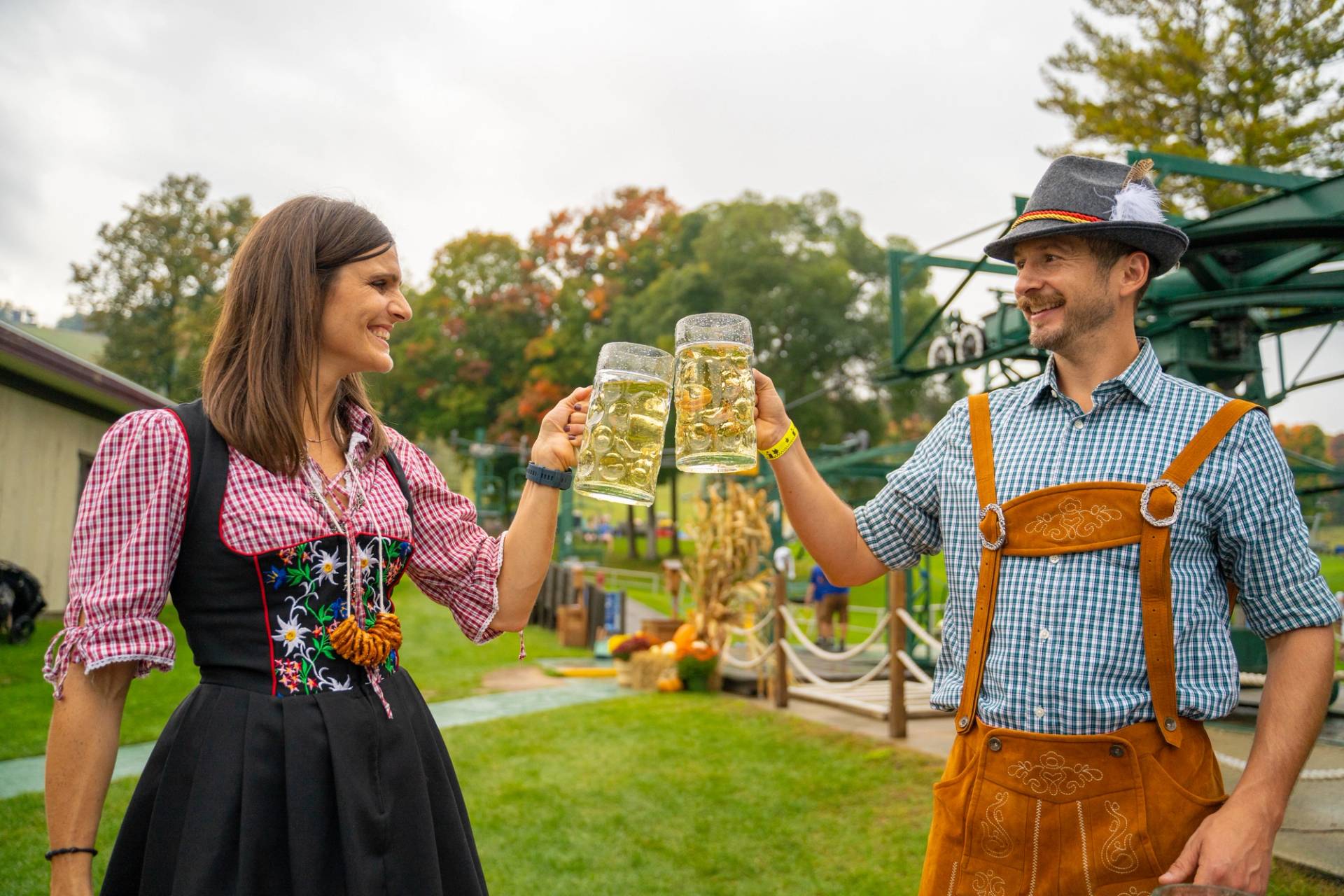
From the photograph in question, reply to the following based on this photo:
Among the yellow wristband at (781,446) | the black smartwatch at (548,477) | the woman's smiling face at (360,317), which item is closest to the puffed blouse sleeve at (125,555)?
the woman's smiling face at (360,317)

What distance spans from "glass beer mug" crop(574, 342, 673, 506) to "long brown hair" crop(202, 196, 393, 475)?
0.51 metres

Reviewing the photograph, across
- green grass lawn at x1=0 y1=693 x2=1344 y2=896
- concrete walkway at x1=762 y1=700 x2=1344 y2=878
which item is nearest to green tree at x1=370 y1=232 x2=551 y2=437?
green grass lawn at x1=0 y1=693 x2=1344 y2=896

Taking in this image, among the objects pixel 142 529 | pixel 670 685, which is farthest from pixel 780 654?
pixel 142 529

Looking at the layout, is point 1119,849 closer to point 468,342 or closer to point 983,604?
point 983,604

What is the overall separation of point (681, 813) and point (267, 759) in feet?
14.8

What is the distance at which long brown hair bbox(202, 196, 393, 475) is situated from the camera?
1776mm

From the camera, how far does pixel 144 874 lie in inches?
62.9

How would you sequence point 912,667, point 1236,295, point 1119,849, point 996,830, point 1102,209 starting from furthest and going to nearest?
1. point 1236,295
2. point 912,667
3. point 1102,209
4. point 996,830
5. point 1119,849

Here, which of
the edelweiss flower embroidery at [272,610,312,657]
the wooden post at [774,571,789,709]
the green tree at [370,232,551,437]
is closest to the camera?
the edelweiss flower embroidery at [272,610,312,657]

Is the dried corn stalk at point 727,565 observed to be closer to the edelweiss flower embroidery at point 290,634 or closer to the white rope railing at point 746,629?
the white rope railing at point 746,629

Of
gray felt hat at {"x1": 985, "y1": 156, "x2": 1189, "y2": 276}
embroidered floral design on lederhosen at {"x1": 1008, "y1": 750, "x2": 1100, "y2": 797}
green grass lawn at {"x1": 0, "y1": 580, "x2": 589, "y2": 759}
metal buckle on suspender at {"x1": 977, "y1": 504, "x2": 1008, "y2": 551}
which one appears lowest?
green grass lawn at {"x1": 0, "y1": 580, "x2": 589, "y2": 759}

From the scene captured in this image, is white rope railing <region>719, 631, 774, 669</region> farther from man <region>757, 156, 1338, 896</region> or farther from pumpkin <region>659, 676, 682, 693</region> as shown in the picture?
man <region>757, 156, 1338, 896</region>

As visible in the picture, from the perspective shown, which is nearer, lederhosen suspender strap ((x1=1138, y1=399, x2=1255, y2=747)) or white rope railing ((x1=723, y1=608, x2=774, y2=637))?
lederhosen suspender strap ((x1=1138, y1=399, x2=1255, y2=747))

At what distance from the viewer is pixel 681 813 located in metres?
5.81
